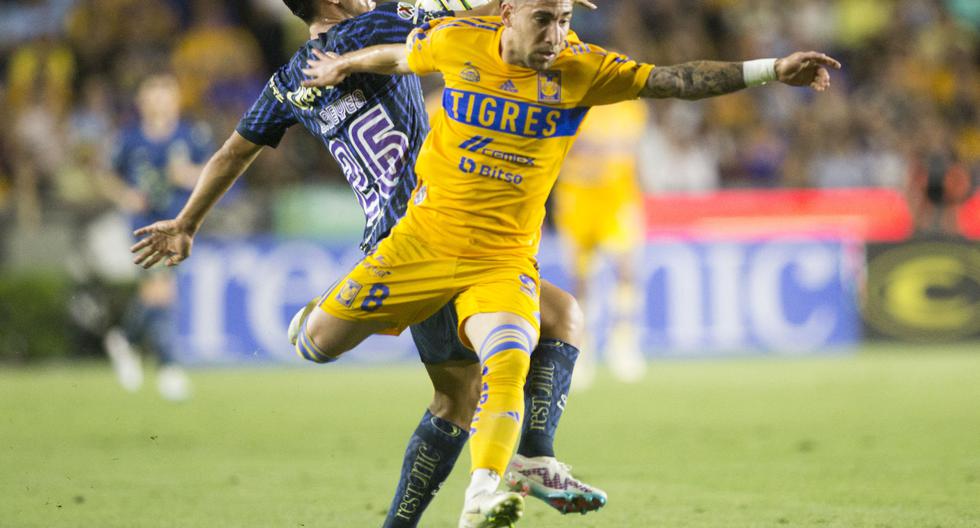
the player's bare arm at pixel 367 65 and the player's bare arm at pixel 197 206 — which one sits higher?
the player's bare arm at pixel 367 65

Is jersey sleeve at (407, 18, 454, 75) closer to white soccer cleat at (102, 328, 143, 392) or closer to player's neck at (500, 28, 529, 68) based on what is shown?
player's neck at (500, 28, 529, 68)

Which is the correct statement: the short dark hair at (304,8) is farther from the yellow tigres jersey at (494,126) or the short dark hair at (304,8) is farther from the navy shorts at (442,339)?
the navy shorts at (442,339)

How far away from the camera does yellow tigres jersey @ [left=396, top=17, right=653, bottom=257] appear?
480 centimetres

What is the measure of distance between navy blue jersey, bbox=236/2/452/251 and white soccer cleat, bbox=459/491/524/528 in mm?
1244

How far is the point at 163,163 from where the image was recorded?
12.4 metres

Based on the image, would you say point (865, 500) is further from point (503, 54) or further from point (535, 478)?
point (503, 54)

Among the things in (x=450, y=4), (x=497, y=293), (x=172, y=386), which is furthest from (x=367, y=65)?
(x=172, y=386)

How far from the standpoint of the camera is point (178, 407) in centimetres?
1105

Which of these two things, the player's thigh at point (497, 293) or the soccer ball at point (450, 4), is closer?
the player's thigh at point (497, 293)

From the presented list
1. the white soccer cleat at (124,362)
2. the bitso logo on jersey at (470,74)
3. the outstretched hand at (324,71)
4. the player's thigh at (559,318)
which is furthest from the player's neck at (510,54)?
the white soccer cleat at (124,362)

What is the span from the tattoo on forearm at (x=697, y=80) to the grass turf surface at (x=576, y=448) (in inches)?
74.7

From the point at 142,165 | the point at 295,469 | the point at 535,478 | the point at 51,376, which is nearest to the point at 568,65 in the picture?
the point at 535,478

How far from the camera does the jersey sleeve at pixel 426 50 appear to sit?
4848mm

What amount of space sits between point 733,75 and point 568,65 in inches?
21.7
